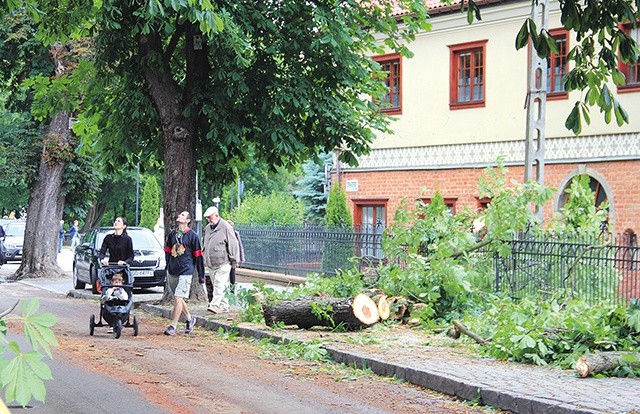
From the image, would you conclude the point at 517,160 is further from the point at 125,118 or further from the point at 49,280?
the point at 49,280

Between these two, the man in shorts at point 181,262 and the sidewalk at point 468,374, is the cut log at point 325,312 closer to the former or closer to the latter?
the sidewalk at point 468,374

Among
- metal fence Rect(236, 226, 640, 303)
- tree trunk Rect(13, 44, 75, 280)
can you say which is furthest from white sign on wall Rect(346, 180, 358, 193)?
metal fence Rect(236, 226, 640, 303)

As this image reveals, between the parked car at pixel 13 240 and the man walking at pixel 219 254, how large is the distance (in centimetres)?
2793

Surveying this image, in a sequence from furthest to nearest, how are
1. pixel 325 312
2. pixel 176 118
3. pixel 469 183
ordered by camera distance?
1. pixel 469 183
2. pixel 176 118
3. pixel 325 312

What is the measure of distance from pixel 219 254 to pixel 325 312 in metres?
3.71

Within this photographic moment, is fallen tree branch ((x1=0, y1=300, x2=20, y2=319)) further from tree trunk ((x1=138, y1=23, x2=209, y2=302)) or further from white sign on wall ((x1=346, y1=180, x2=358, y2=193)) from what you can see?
white sign on wall ((x1=346, y1=180, x2=358, y2=193))

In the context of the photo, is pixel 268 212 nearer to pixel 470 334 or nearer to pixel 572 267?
pixel 572 267

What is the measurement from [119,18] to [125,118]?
222cm

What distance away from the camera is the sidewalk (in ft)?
30.2

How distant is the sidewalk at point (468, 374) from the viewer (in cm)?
920

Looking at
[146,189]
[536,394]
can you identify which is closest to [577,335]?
[536,394]

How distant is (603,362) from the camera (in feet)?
35.6

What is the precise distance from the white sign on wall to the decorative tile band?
21.9 inches

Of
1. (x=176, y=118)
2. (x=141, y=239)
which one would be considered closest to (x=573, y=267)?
(x=176, y=118)
